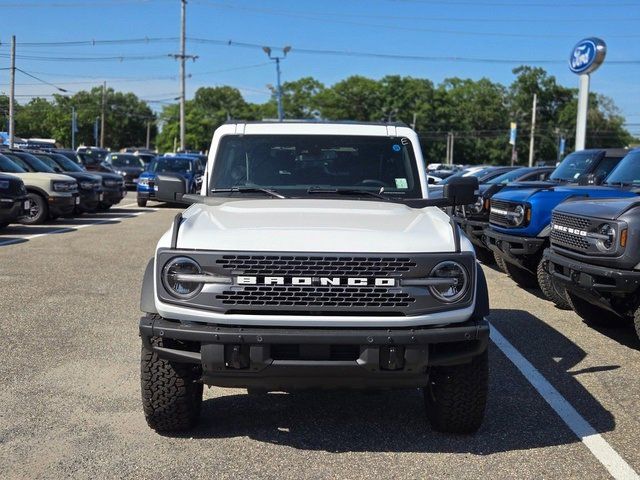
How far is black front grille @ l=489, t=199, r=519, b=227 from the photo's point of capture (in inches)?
374

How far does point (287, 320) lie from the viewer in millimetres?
3832

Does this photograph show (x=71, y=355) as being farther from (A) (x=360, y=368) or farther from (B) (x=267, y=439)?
(A) (x=360, y=368)

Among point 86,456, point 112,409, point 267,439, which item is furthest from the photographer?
point 112,409

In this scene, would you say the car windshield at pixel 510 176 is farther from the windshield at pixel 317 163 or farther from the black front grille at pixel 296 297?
the black front grille at pixel 296 297

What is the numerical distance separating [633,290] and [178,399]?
367 centimetres

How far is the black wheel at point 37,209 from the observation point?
17.3 metres

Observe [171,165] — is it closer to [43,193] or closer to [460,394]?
[43,193]

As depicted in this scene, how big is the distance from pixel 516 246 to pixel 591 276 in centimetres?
296

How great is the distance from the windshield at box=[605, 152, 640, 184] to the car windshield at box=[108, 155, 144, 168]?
28.6 meters

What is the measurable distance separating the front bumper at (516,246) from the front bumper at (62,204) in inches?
442

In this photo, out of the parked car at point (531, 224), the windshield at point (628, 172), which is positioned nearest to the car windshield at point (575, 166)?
the parked car at point (531, 224)

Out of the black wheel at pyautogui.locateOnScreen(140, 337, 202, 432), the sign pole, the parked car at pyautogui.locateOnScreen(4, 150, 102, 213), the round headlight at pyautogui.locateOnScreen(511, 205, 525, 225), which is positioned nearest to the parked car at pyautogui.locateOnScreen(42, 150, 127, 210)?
the parked car at pyautogui.locateOnScreen(4, 150, 102, 213)

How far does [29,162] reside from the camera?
61.0 feet

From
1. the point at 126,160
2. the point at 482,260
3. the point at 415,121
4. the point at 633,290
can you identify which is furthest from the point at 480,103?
the point at 633,290
